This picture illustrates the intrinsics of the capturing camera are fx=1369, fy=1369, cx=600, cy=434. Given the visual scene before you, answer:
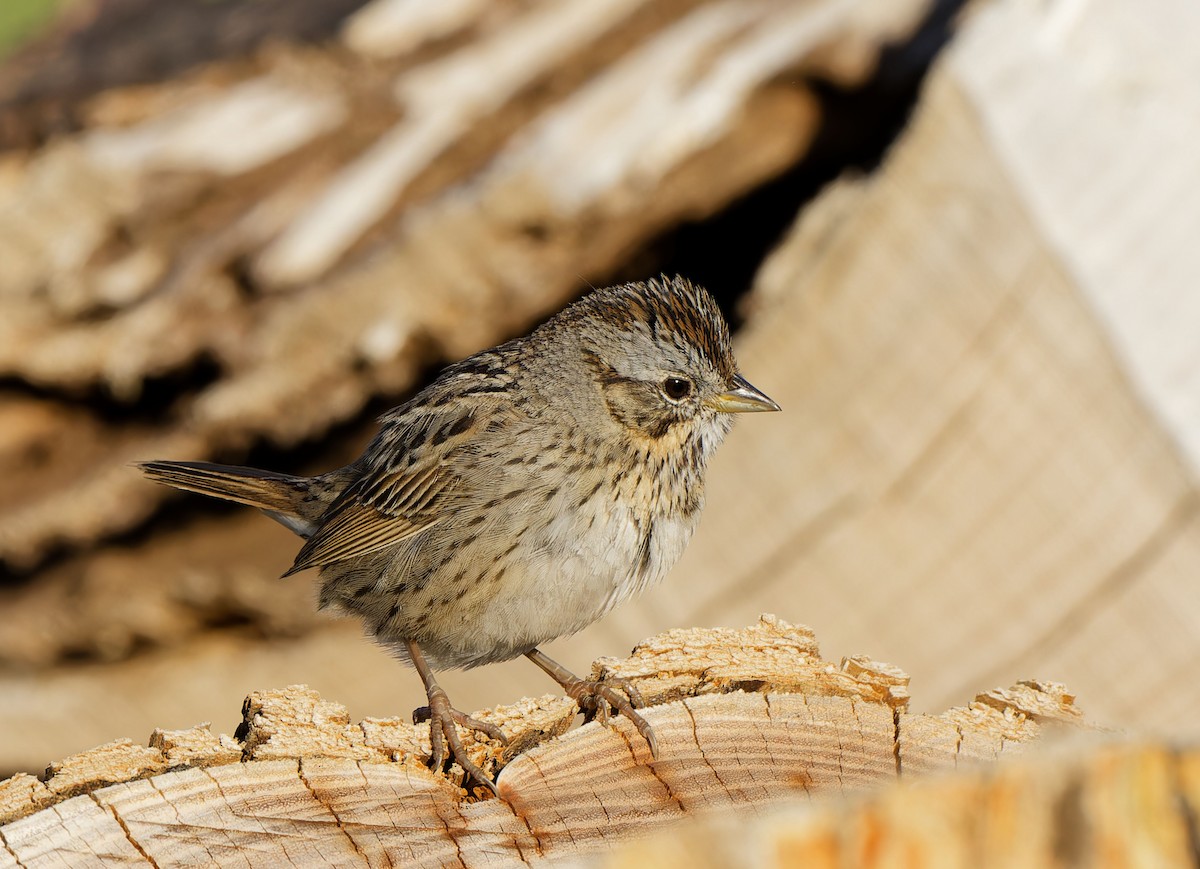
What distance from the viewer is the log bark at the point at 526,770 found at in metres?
2.90

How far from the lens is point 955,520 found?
4922mm

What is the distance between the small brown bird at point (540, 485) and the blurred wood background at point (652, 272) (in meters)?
0.81

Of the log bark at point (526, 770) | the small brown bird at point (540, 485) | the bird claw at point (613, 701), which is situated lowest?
the log bark at point (526, 770)

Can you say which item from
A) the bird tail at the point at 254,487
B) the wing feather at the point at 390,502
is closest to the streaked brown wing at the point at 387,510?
the wing feather at the point at 390,502

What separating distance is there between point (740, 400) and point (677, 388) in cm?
20

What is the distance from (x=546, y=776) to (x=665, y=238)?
2.92m

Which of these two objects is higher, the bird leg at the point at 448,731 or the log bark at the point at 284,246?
the log bark at the point at 284,246

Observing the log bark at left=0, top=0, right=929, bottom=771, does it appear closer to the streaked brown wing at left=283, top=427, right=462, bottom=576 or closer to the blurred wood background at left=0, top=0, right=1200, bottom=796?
the blurred wood background at left=0, top=0, right=1200, bottom=796

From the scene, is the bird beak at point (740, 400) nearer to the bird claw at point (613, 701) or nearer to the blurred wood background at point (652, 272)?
the blurred wood background at point (652, 272)

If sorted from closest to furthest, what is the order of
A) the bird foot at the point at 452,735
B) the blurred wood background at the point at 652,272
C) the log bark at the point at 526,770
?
the log bark at the point at 526,770
the bird foot at the point at 452,735
the blurred wood background at the point at 652,272

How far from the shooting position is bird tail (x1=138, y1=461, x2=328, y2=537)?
4.89 m

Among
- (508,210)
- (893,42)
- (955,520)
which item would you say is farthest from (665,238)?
(955,520)

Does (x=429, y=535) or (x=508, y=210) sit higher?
(x=508, y=210)

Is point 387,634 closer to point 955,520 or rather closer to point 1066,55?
point 955,520
